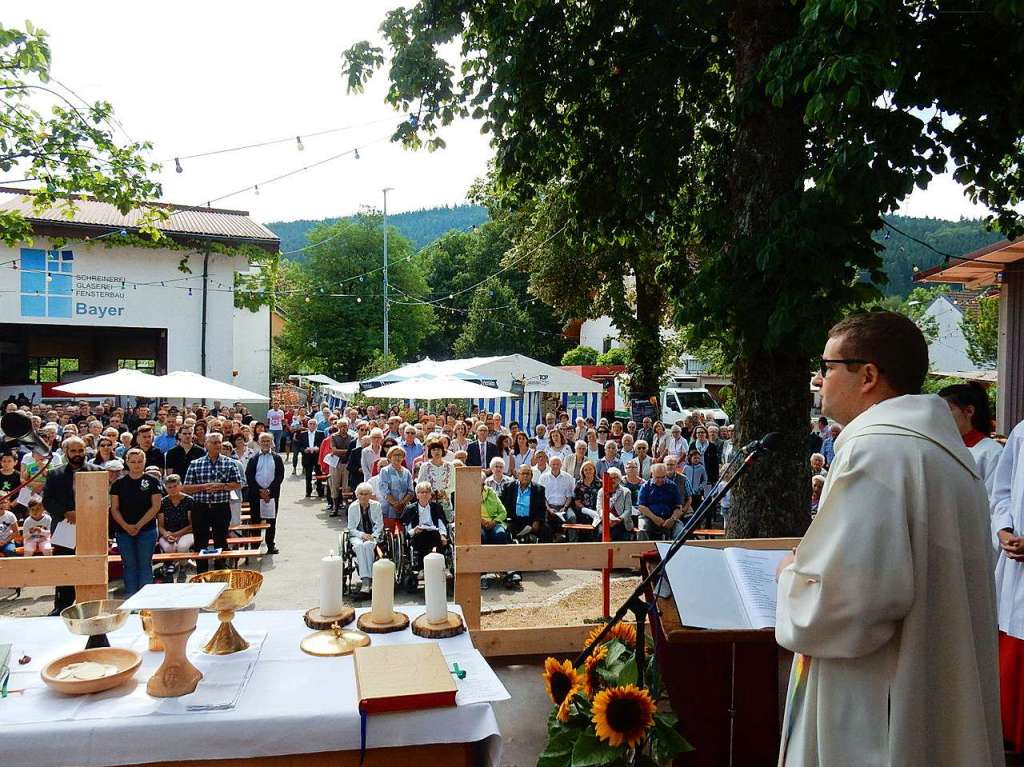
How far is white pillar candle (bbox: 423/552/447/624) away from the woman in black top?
201 inches

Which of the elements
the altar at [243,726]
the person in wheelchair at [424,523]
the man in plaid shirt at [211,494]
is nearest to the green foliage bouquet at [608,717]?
the altar at [243,726]

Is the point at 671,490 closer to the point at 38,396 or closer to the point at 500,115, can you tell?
the point at 500,115

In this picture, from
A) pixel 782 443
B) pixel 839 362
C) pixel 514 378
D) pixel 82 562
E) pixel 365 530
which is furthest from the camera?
pixel 514 378

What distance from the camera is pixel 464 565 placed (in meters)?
4.54

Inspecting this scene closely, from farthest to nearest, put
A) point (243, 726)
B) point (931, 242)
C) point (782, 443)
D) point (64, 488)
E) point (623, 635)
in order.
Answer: point (931, 242)
point (64, 488)
point (782, 443)
point (623, 635)
point (243, 726)

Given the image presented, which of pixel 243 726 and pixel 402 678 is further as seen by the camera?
pixel 402 678

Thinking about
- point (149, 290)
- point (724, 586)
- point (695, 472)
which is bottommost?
point (695, 472)

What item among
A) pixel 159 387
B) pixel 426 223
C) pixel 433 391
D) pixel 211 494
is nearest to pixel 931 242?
pixel 433 391

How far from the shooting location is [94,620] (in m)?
2.72

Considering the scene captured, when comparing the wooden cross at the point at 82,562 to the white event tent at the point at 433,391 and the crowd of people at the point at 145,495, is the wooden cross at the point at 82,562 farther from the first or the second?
the white event tent at the point at 433,391

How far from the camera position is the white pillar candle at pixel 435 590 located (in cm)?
310

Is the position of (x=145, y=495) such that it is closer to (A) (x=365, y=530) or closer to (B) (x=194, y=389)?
(A) (x=365, y=530)

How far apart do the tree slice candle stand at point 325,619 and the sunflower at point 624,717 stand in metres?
1.16

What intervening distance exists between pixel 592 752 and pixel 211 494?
7.06 meters
